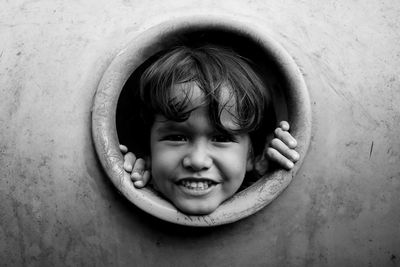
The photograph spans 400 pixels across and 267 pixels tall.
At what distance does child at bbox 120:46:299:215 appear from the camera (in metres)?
1.18

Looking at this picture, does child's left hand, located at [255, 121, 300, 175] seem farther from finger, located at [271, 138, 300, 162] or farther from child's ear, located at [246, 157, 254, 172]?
child's ear, located at [246, 157, 254, 172]

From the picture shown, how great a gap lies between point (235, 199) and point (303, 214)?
169mm

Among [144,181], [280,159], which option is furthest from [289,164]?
[144,181]

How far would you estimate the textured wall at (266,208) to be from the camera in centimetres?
122

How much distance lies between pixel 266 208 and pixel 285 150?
0.15 meters

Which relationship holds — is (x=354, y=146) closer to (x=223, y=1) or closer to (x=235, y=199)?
(x=235, y=199)

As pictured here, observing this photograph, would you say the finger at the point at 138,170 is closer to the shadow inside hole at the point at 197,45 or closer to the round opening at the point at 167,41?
the round opening at the point at 167,41

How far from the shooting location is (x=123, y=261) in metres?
1.25

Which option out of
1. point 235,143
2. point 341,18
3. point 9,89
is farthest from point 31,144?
point 341,18

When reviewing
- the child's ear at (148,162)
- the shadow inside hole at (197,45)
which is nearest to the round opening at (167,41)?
the shadow inside hole at (197,45)

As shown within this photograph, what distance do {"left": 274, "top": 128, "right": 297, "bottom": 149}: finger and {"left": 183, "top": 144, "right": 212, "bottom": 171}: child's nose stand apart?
174 millimetres

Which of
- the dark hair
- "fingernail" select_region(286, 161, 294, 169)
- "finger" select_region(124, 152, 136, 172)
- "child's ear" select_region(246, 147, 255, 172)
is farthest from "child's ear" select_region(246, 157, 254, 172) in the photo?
"finger" select_region(124, 152, 136, 172)

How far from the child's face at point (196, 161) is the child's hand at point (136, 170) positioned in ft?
0.09

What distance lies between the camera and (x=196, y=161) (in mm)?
1151
